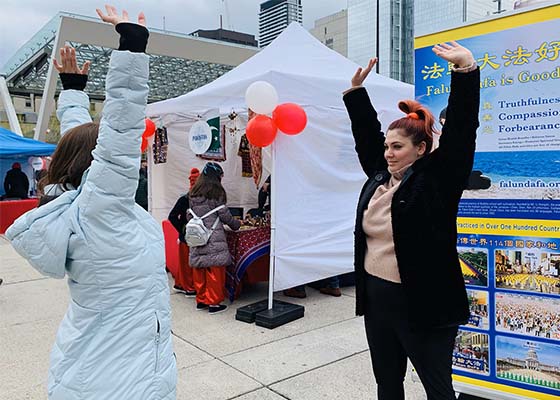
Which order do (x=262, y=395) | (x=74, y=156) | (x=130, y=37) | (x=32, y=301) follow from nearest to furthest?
(x=130, y=37) < (x=74, y=156) < (x=262, y=395) < (x=32, y=301)

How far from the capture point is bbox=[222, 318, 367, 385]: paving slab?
11.1 ft

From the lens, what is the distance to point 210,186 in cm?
482

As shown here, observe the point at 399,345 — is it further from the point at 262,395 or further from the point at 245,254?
the point at 245,254

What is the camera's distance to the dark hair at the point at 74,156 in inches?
62.1

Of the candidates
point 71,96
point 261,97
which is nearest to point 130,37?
point 71,96

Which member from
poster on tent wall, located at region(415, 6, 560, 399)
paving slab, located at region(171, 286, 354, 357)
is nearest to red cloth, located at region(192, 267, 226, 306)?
paving slab, located at region(171, 286, 354, 357)

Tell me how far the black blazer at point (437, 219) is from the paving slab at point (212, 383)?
172cm

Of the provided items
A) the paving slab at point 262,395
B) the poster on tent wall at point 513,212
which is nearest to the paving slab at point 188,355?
the paving slab at point 262,395

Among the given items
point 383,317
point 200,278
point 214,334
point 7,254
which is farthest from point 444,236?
point 7,254

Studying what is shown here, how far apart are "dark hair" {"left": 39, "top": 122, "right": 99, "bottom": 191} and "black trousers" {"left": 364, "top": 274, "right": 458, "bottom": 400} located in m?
1.18

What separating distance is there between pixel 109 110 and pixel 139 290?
571 mm

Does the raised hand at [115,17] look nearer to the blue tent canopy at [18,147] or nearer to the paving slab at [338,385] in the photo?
the paving slab at [338,385]

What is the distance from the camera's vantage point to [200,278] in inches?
197

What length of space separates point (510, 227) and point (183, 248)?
389cm
